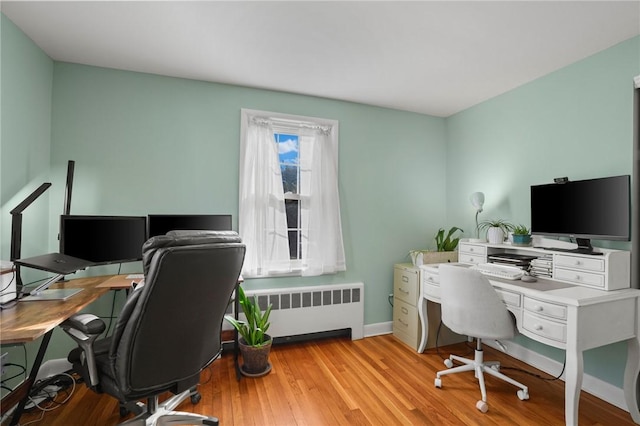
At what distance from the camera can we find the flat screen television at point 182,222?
7.65 ft

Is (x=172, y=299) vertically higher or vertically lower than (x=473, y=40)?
lower

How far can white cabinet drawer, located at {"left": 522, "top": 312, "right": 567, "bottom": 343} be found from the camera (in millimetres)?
1707

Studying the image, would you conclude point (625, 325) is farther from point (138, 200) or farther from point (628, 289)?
point (138, 200)

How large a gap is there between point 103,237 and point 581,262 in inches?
132

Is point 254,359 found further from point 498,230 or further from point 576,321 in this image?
point 498,230

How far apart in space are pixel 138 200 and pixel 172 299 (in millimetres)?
1639

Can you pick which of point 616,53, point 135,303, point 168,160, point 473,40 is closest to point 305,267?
point 168,160

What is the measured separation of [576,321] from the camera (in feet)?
5.37

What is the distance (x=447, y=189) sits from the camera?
369 centimetres

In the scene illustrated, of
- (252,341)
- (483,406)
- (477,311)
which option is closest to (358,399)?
(483,406)

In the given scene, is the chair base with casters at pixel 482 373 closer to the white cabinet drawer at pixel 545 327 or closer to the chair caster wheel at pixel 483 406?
the chair caster wheel at pixel 483 406

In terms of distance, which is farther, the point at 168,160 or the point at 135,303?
the point at 168,160

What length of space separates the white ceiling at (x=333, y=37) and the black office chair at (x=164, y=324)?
4.73 ft

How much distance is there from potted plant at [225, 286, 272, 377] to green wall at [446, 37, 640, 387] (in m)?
2.31
